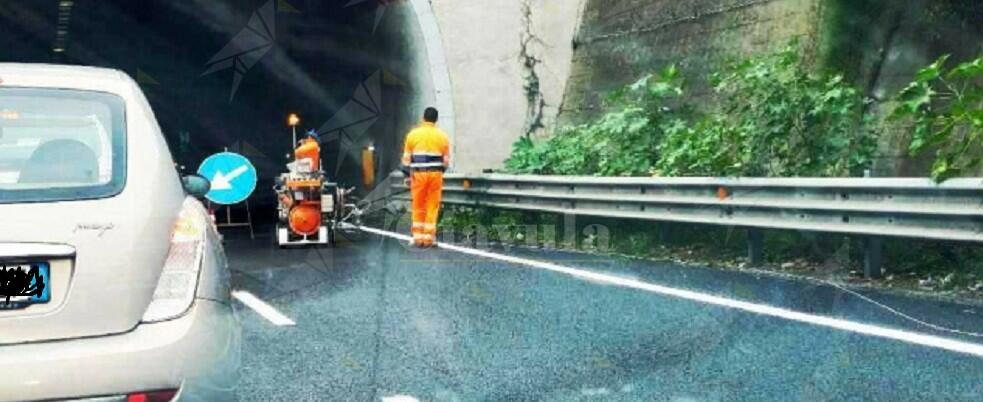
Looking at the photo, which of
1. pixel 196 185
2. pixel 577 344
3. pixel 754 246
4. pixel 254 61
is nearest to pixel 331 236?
pixel 754 246

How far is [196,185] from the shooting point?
4.18 meters

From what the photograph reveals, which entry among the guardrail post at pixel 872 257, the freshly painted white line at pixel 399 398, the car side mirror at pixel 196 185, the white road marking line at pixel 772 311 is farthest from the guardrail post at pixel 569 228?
the car side mirror at pixel 196 185

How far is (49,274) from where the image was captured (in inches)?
111

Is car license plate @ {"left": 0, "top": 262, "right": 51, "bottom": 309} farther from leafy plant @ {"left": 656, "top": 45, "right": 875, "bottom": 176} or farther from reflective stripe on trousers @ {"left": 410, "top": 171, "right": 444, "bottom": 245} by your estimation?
reflective stripe on trousers @ {"left": 410, "top": 171, "right": 444, "bottom": 245}

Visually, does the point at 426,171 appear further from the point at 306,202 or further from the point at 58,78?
the point at 58,78

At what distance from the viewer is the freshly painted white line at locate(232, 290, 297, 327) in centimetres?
654

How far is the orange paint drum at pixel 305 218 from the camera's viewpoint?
39.1ft

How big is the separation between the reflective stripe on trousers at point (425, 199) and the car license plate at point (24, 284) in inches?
362

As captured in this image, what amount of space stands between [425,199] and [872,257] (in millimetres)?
5799

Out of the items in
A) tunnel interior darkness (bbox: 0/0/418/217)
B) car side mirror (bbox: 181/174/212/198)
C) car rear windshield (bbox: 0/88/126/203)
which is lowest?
car side mirror (bbox: 181/174/212/198)

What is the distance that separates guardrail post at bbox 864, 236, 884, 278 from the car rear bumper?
6.29 metres

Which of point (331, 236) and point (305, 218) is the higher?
point (305, 218)

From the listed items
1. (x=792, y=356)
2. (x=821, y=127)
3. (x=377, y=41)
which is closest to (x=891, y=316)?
(x=792, y=356)

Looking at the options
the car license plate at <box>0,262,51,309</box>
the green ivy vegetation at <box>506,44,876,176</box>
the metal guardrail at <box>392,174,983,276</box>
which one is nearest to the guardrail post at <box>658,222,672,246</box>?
the metal guardrail at <box>392,174,983,276</box>
